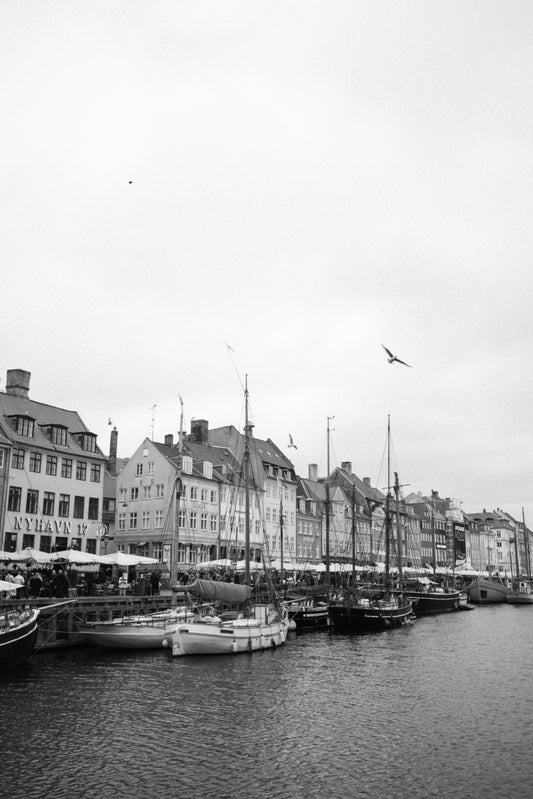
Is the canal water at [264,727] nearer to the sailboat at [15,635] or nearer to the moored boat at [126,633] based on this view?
the moored boat at [126,633]

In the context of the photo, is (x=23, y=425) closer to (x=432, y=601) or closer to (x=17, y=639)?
(x=17, y=639)

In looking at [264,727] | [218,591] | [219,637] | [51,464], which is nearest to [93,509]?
[51,464]

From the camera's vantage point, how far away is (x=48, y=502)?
62.8m

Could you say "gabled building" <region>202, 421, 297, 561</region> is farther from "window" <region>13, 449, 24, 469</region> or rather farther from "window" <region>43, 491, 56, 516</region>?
"window" <region>13, 449, 24, 469</region>

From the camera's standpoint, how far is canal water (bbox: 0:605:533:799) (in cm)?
1786

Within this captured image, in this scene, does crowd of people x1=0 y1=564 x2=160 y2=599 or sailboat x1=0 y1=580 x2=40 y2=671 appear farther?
crowd of people x1=0 y1=564 x2=160 y2=599

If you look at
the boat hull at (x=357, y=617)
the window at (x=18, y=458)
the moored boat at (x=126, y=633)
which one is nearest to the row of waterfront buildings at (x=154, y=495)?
the window at (x=18, y=458)

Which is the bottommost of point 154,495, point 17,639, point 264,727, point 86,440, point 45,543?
point 264,727

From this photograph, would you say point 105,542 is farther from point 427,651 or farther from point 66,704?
point 66,704

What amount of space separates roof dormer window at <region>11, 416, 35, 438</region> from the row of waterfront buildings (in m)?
0.09

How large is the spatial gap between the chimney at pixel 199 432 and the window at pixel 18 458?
29.1 meters

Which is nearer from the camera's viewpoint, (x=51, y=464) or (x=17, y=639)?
(x=17, y=639)

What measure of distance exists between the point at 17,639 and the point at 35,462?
33.2 m

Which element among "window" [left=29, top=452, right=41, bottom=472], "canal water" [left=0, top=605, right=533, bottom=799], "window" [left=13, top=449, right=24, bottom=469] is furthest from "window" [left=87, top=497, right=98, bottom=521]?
"canal water" [left=0, top=605, right=533, bottom=799]
